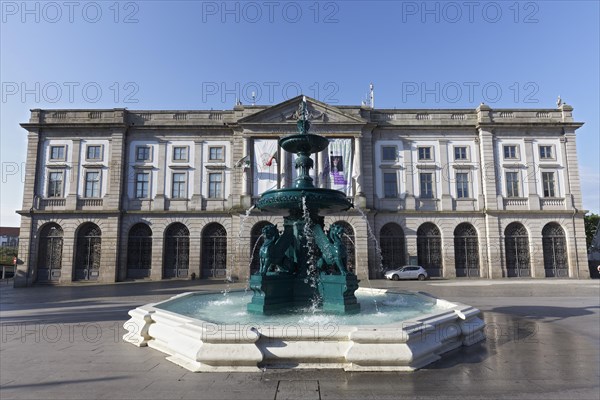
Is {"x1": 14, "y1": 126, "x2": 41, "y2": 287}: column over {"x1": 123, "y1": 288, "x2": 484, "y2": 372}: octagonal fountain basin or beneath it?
over

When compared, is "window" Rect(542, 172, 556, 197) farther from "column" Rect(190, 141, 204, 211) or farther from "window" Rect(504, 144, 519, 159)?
"column" Rect(190, 141, 204, 211)

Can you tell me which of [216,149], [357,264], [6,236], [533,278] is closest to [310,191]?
[357,264]

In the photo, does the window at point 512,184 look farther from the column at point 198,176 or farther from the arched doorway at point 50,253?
the arched doorway at point 50,253

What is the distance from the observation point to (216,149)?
1203 inches

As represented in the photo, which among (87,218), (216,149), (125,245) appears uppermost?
(216,149)

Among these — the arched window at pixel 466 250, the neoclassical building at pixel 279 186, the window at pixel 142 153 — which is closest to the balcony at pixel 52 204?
the neoclassical building at pixel 279 186

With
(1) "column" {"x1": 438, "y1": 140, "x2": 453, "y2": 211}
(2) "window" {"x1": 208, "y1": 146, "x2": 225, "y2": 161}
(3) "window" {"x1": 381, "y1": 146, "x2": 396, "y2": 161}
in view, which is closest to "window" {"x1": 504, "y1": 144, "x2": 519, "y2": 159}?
(1) "column" {"x1": 438, "y1": 140, "x2": 453, "y2": 211}

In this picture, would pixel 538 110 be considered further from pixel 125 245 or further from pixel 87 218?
pixel 87 218

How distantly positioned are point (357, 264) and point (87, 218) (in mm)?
21994

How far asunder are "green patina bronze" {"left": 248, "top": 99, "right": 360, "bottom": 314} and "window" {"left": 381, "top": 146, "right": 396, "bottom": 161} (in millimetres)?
21555

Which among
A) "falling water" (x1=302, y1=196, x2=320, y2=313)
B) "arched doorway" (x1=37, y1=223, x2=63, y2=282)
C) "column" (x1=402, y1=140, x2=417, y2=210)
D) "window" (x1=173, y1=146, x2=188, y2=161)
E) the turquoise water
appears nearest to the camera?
the turquoise water

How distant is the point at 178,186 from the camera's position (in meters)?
30.2

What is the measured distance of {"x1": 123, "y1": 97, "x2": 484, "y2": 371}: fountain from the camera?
5.41m

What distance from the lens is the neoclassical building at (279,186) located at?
28891 mm
